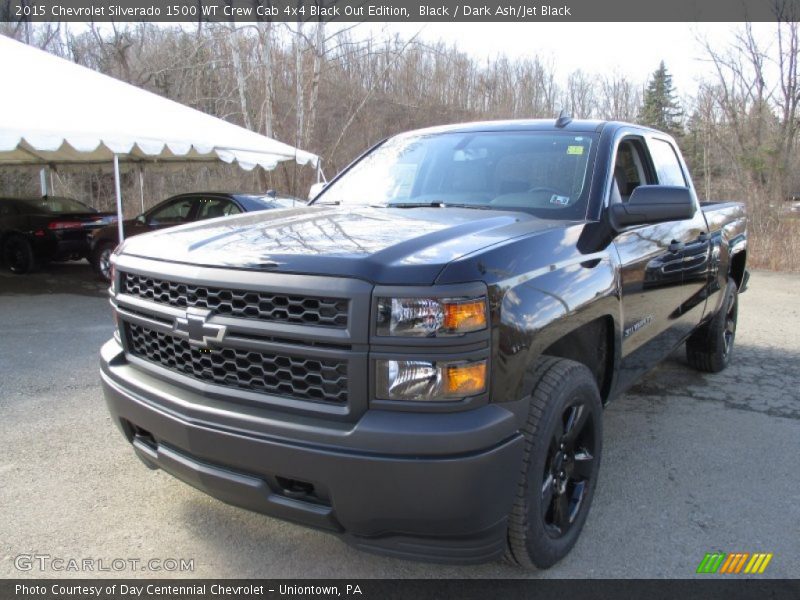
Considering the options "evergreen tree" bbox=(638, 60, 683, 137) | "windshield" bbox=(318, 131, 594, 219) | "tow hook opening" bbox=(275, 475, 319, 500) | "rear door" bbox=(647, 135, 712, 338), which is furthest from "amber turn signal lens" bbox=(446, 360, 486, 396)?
"evergreen tree" bbox=(638, 60, 683, 137)

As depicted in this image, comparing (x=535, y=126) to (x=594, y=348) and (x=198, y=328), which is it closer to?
(x=594, y=348)

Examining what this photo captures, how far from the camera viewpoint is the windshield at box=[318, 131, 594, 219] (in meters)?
3.12

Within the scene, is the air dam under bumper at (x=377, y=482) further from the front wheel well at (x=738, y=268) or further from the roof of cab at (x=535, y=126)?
the front wheel well at (x=738, y=268)

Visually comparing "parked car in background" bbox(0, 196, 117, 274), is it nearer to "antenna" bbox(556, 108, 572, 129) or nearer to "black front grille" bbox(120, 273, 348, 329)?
"antenna" bbox(556, 108, 572, 129)

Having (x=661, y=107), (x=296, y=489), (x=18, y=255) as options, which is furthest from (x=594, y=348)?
(x=661, y=107)

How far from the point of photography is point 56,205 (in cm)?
1283

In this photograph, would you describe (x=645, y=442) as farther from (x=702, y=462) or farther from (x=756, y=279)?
(x=756, y=279)

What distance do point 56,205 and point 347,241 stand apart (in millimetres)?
12717

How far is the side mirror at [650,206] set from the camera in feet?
9.38

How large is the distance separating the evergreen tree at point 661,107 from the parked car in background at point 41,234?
29405 millimetres

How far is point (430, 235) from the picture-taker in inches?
92.0

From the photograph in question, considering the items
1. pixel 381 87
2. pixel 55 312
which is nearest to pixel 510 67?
pixel 381 87

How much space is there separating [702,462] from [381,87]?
24943 millimetres

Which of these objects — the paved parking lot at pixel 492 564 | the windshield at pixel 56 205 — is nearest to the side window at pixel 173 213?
the windshield at pixel 56 205
